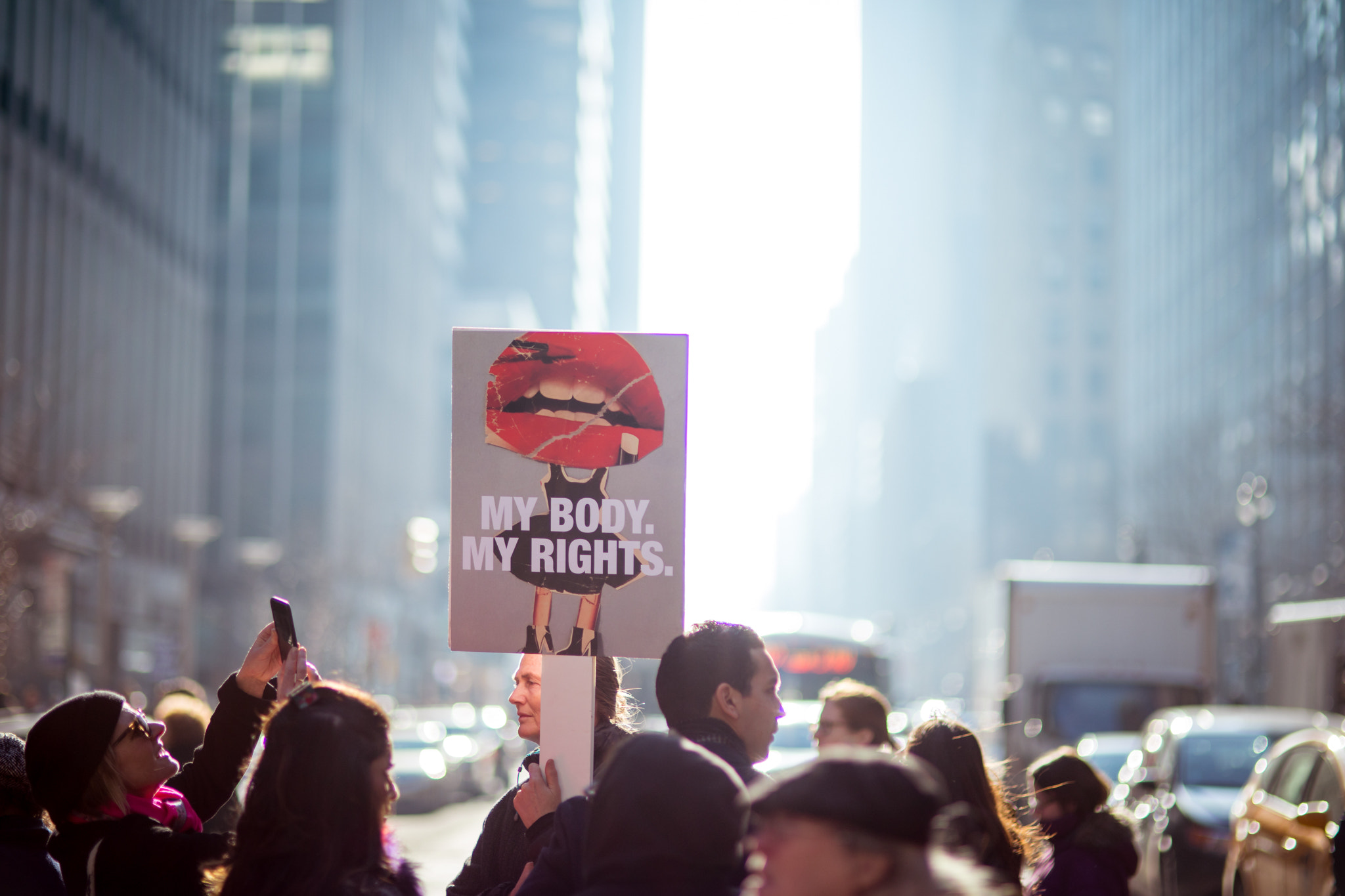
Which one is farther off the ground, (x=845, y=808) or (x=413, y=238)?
(x=413, y=238)

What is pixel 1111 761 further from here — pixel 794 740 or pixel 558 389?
pixel 558 389

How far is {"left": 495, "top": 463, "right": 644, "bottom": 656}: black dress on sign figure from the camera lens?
4.97m

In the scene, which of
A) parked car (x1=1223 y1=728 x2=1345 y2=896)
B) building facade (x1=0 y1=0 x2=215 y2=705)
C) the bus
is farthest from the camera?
building facade (x1=0 y1=0 x2=215 y2=705)

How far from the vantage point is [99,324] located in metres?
45.9

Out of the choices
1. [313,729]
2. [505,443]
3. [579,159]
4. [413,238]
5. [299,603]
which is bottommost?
[299,603]

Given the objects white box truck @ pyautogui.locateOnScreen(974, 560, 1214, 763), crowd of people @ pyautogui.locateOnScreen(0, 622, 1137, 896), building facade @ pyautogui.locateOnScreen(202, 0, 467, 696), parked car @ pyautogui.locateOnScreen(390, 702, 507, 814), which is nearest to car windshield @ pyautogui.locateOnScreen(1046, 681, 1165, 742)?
white box truck @ pyautogui.locateOnScreen(974, 560, 1214, 763)

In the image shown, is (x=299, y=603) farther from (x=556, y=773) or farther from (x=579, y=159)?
(x=579, y=159)

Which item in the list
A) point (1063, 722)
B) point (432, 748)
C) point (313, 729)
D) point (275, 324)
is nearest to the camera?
point (313, 729)

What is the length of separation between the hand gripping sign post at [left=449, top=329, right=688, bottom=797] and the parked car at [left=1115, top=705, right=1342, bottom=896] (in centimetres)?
797

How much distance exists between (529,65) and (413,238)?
297 ft

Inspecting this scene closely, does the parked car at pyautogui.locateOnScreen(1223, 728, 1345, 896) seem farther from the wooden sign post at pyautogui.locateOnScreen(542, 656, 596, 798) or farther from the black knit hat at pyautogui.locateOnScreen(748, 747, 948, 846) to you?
the black knit hat at pyautogui.locateOnScreen(748, 747, 948, 846)

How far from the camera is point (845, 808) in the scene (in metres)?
2.52

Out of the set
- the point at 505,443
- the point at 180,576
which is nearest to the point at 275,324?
the point at 180,576

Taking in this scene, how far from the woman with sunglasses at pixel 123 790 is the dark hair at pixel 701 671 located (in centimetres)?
100
